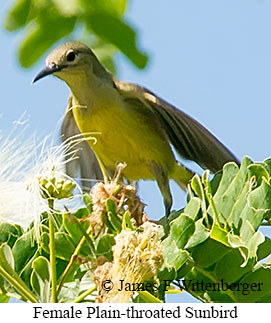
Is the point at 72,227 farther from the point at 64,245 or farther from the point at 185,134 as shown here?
the point at 185,134

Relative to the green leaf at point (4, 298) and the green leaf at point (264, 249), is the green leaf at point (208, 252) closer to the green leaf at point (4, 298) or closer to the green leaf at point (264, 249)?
the green leaf at point (264, 249)

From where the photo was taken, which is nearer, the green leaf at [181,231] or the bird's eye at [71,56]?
the green leaf at [181,231]

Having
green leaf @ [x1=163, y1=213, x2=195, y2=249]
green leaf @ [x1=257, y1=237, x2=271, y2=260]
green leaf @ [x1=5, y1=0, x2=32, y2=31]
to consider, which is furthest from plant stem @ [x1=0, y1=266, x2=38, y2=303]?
green leaf @ [x1=5, y1=0, x2=32, y2=31]

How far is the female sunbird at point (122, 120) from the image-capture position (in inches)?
227

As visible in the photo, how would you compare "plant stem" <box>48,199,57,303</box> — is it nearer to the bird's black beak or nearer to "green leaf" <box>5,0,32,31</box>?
"green leaf" <box>5,0,32,31</box>

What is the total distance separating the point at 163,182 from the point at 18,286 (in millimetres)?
3453

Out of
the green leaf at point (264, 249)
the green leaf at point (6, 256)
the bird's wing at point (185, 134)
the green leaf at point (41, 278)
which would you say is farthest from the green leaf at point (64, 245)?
the bird's wing at point (185, 134)

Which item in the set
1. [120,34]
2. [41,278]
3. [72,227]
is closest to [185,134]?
[120,34]

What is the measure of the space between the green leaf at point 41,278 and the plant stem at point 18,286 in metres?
0.11

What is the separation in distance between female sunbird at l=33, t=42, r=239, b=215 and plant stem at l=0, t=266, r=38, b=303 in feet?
9.95

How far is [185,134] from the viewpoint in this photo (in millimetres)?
5395

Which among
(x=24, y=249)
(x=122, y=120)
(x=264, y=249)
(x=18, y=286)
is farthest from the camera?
(x=122, y=120)
